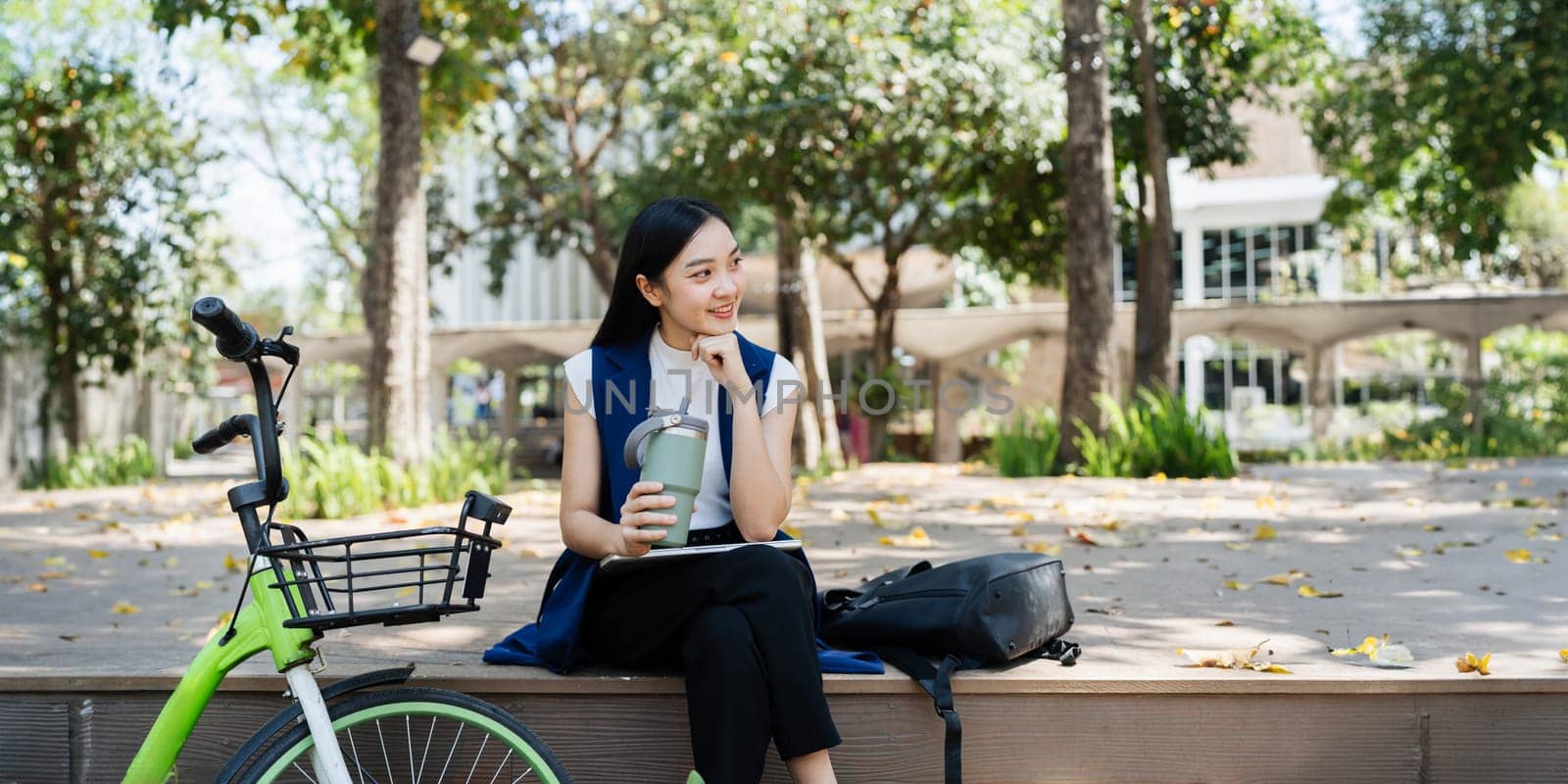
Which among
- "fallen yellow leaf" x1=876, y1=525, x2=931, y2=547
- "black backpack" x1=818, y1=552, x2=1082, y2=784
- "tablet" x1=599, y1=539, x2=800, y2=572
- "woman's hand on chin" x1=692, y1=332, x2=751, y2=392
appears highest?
"woman's hand on chin" x1=692, y1=332, x2=751, y2=392

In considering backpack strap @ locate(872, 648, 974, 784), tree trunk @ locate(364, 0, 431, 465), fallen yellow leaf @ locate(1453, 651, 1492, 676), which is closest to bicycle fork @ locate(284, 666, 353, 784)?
backpack strap @ locate(872, 648, 974, 784)

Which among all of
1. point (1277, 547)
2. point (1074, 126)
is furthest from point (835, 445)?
point (1277, 547)

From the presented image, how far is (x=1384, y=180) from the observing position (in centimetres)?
1681

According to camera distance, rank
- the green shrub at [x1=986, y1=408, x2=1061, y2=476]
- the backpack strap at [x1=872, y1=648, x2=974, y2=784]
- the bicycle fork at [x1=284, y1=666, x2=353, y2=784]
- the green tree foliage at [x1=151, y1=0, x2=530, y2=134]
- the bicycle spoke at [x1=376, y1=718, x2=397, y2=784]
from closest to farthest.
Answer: the bicycle fork at [x1=284, y1=666, x2=353, y2=784] → the bicycle spoke at [x1=376, y1=718, x2=397, y2=784] → the backpack strap at [x1=872, y1=648, x2=974, y2=784] → the green tree foliage at [x1=151, y1=0, x2=530, y2=134] → the green shrub at [x1=986, y1=408, x2=1061, y2=476]

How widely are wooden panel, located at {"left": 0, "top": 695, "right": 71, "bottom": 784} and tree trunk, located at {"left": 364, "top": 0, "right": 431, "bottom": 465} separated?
572 cm

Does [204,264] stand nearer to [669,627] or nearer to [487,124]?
[487,124]

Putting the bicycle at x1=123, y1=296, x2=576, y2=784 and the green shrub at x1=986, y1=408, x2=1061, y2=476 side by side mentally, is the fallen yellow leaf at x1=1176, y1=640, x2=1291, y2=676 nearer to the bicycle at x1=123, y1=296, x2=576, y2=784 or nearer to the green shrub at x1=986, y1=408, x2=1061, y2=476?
the bicycle at x1=123, y1=296, x2=576, y2=784

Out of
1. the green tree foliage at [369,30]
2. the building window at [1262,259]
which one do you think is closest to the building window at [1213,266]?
the building window at [1262,259]

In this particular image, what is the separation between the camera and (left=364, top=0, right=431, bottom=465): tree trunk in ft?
27.9

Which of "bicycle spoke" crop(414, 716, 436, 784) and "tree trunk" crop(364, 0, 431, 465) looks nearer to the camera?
"bicycle spoke" crop(414, 716, 436, 784)

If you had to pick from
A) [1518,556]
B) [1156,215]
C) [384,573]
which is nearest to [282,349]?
[384,573]

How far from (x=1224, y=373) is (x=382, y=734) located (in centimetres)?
2925

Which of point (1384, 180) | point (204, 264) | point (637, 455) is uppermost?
point (1384, 180)

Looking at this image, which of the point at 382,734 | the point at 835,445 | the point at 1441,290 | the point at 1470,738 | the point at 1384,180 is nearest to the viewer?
the point at 382,734
